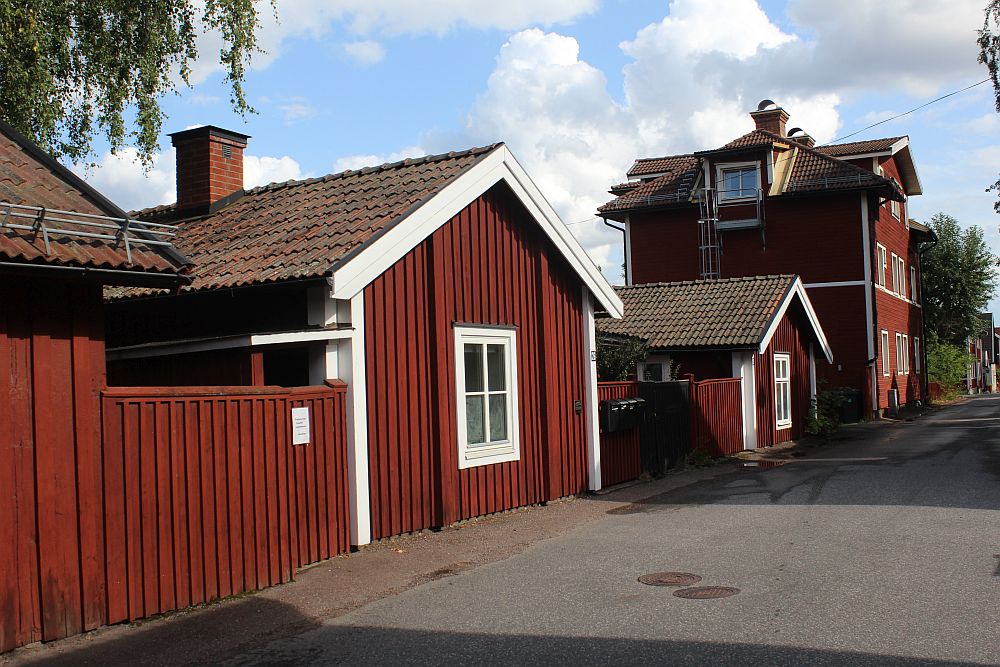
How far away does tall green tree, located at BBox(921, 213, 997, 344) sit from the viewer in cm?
5234

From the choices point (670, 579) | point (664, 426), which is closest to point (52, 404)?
point (670, 579)

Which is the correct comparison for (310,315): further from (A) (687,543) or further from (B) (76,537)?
(A) (687,543)

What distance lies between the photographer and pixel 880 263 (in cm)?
3419

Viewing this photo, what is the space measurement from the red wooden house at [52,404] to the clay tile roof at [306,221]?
8.90 ft

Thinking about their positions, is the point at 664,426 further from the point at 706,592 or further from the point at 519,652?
the point at 519,652

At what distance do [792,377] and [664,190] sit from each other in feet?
38.5

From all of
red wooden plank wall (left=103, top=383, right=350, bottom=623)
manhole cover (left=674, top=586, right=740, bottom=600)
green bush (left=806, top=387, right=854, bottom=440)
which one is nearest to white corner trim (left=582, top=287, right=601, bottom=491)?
red wooden plank wall (left=103, top=383, right=350, bottom=623)

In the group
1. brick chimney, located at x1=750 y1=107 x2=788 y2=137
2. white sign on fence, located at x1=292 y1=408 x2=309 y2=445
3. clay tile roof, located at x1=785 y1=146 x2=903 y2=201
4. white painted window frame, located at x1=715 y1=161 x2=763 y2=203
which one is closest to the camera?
white sign on fence, located at x1=292 y1=408 x2=309 y2=445

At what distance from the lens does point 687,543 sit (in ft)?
32.0

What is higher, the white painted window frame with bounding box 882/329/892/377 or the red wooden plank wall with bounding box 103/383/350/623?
the white painted window frame with bounding box 882/329/892/377

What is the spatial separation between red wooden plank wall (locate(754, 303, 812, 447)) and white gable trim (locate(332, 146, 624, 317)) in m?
8.63

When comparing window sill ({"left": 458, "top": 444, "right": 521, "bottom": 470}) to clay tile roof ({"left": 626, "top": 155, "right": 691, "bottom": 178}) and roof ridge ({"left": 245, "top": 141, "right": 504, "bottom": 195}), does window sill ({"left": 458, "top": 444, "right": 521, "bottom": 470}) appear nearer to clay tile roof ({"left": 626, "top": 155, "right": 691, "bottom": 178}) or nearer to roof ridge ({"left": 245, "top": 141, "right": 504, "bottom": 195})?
roof ridge ({"left": 245, "top": 141, "right": 504, "bottom": 195})

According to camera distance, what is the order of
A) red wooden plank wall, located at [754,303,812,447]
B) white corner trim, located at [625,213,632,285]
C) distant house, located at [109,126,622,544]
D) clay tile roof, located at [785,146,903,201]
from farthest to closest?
white corner trim, located at [625,213,632,285] → clay tile roof, located at [785,146,903,201] → red wooden plank wall, located at [754,303,812,447] → distant house, located at [109,126,622,544]

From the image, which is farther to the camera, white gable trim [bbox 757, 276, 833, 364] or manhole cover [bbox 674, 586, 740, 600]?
white gable trim [bbox 757, 276, 833, 364]
